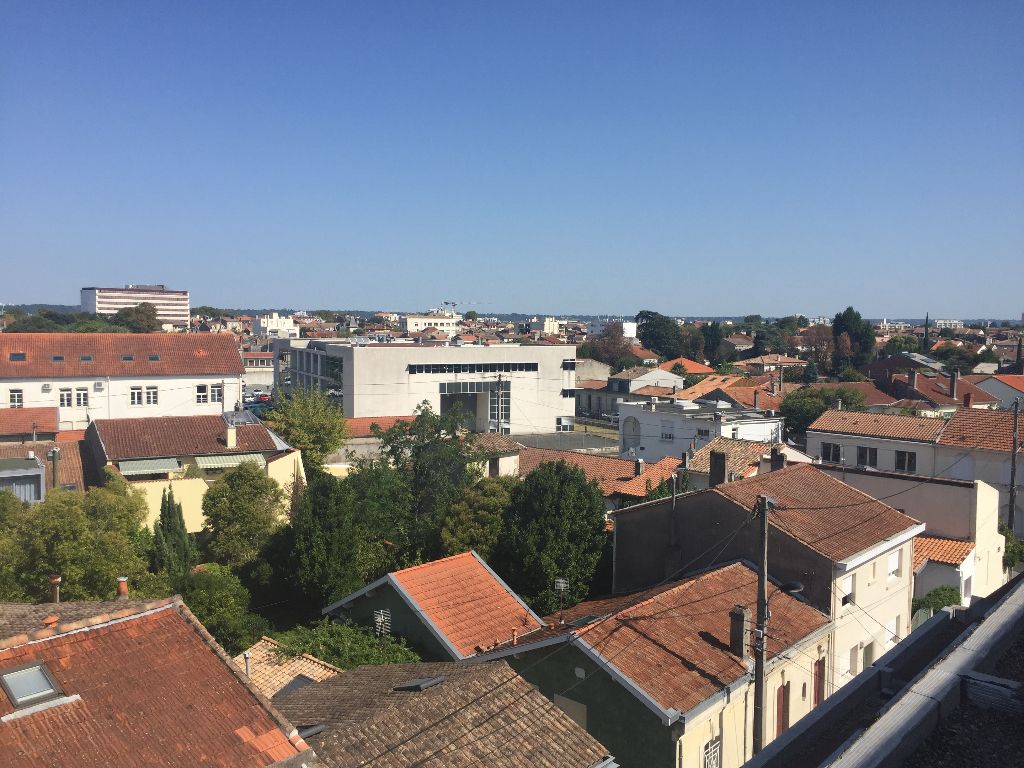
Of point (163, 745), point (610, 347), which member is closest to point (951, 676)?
point (163, 745)

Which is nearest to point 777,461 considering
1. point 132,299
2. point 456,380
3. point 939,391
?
point 456,380

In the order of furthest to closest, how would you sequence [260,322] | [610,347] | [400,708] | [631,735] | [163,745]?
[260,322], [610,347], [631,735], [400,708], [163,745]

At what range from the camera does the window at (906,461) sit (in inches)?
1189

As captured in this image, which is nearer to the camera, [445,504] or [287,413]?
[445,504]

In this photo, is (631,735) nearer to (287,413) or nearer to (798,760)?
(798,760)

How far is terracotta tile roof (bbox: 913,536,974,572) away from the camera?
19484mm

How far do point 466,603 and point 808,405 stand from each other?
36472 millimetres

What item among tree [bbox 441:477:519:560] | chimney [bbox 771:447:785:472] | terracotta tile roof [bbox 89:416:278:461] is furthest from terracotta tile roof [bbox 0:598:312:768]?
terracotta tile roof [bbox 89:416:278:461]

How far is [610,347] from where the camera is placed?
94062 mm

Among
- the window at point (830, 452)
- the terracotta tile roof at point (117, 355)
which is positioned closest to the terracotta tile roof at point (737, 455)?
the window at point (830, 452)

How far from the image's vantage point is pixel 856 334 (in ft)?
322

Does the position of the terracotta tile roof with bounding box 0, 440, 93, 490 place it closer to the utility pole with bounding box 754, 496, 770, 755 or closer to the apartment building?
the apartment building

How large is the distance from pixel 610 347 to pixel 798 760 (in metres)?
89.5

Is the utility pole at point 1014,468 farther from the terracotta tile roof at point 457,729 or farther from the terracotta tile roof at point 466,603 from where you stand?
the terracotta tile roof at point 457,729
